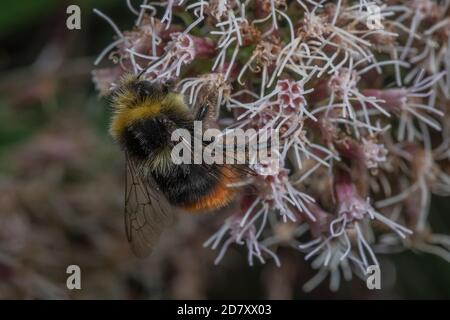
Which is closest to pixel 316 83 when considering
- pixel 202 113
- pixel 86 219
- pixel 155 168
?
pixel 202 113

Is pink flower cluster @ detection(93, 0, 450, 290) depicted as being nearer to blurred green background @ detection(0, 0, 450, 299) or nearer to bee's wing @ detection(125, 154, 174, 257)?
bee's wing @ detection(125, 154, 174, 257)

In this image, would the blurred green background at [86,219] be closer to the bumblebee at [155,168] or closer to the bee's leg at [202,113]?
the bumblebee at [155,168]

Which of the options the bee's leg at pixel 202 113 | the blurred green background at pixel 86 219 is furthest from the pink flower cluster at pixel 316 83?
the blurred green background at pixel 86 219

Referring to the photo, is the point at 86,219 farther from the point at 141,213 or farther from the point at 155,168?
the point at 155,168

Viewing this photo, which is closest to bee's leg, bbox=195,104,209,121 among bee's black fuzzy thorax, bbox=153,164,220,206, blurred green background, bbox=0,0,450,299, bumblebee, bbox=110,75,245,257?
bumblebee, bbox=110,75,245,257

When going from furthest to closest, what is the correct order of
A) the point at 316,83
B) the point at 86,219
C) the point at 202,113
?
the point at 86,219, the point at 316,83, the point at 202,113
